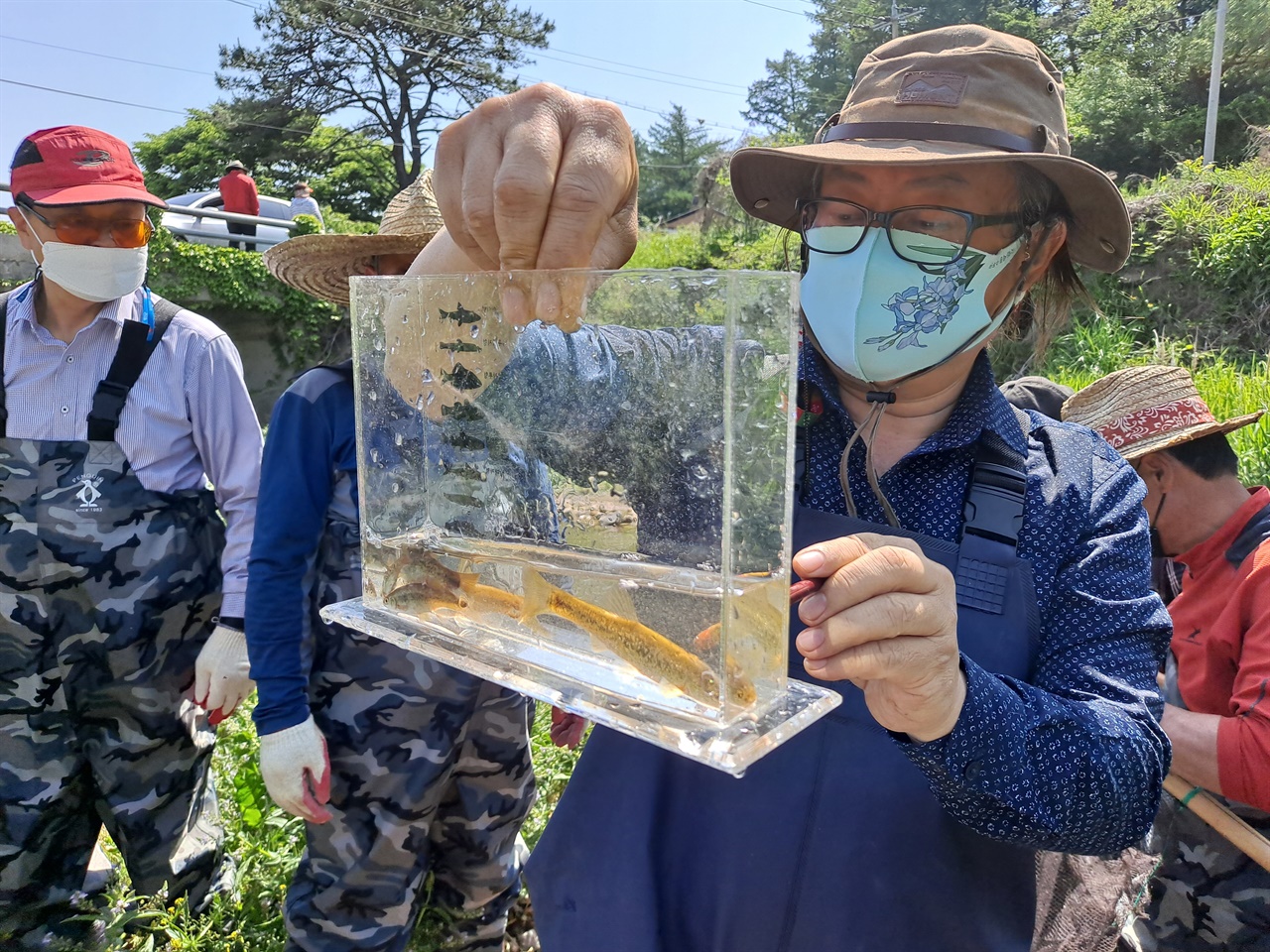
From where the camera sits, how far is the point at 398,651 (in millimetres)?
2176

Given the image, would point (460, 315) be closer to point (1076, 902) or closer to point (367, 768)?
point (367, 768)

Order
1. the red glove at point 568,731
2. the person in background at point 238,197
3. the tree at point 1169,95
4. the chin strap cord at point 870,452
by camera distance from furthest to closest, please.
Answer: the tree at point 1169,95 → the person in background at point 238,197 → the red glove at point 568,731 → the chin strap cord at point 870,452

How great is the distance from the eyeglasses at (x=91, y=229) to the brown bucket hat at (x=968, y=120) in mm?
2252

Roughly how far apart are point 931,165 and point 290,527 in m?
1.69

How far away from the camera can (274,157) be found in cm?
3331

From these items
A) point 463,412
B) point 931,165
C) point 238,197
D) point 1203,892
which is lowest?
point 1203,892

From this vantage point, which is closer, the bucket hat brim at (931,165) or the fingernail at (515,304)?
the fingernail at (515,304)

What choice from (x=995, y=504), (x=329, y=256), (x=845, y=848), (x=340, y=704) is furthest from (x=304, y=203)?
(x=845, y=848)

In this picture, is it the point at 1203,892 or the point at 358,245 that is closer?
the point at 1203,892

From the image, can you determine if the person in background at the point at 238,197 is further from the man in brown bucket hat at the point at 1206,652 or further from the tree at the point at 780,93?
the tree at the point at 780,93

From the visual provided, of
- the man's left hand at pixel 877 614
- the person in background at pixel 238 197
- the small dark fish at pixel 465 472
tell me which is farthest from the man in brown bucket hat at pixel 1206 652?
the person in background at pixel 238 197

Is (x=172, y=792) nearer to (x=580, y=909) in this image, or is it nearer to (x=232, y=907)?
(x=232, y=907)

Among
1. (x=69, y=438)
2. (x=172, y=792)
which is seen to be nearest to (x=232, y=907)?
(x=172, y=792)

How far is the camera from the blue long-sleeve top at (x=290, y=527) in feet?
6.65
